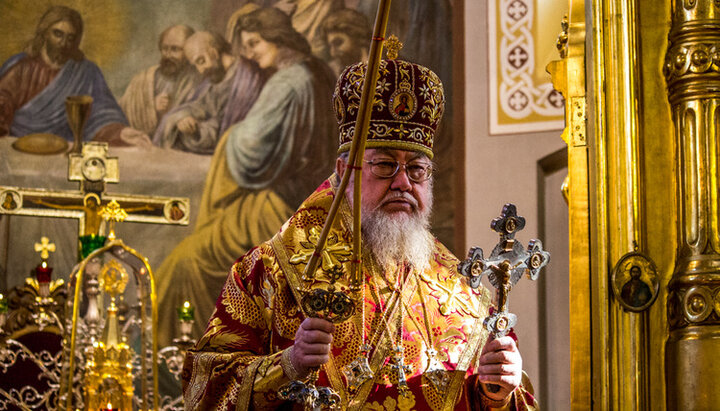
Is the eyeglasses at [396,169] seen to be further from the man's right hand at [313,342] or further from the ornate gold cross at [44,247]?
the ornate gold cross at [44,247]

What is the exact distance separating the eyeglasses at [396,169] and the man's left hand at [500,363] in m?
0.83

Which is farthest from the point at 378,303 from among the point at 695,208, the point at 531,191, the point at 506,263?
the point at 531,191

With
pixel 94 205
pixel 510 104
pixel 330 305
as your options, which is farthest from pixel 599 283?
pixel 510 104

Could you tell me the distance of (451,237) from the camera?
8.42m

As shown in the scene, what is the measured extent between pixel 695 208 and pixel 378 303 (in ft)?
3.71

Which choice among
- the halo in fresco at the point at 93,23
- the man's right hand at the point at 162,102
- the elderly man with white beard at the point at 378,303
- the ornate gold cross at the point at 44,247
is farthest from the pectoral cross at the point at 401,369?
the halo in fresco at the point at 93,23

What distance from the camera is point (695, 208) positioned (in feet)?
12.4

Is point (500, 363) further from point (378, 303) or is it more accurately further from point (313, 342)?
point (378, 303)

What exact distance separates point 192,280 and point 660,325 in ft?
17.5

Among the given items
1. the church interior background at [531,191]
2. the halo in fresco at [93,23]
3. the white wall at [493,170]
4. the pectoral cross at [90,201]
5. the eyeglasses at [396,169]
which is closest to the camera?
the church interior background at [531,191]

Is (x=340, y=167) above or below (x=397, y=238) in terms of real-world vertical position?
above

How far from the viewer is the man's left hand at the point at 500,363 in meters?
3.42

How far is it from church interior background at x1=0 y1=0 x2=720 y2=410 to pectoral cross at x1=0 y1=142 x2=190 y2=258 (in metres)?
0.01

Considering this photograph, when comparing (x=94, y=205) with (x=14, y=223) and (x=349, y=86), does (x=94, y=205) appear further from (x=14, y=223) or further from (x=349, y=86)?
(x=349, y=86)
